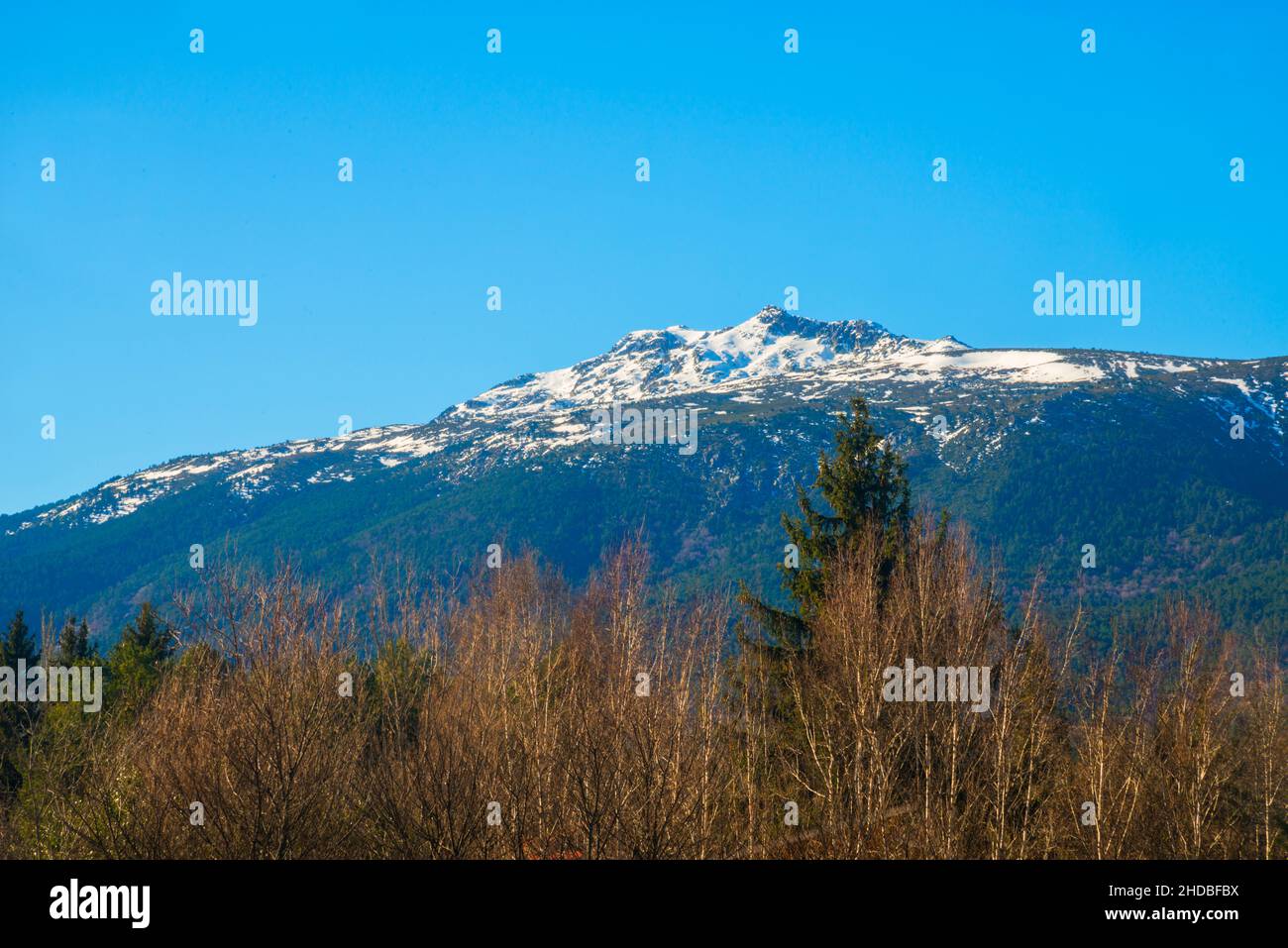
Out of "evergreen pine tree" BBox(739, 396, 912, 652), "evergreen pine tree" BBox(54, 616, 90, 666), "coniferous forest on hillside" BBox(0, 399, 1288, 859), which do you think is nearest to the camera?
"coniferous forest on hillside" BBox(0, 399, 1288, 859)

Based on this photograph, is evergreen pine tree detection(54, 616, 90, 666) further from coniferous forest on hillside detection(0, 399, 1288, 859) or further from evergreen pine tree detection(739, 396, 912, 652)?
evergreen pine tree detection(739, 396, 912, 652)

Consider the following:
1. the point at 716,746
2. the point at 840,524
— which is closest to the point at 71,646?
the point at 840,524

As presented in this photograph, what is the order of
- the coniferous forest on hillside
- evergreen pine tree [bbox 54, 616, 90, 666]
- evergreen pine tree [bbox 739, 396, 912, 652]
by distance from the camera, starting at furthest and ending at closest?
evergreen pine tree [bbox 54, 616, 90, 666]
evergreen pine tree [bbox 739, 396, 912, 652]
the coniferous forest on hillside

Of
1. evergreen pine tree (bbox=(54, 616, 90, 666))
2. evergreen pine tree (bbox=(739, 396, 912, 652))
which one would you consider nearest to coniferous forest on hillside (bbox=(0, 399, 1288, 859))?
evergreen pine tree (bbox=(739, 396, 912, 652))

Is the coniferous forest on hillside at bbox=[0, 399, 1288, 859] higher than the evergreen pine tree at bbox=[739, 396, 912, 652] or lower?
lower

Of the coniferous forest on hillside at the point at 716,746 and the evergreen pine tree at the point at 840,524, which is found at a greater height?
the evergreen pine tree at the point at 840,524

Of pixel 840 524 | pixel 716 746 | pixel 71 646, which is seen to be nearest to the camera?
pixel 716 746

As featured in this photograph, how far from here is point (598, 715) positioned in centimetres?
2500

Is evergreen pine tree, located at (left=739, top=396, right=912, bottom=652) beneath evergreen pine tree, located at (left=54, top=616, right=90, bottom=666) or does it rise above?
above

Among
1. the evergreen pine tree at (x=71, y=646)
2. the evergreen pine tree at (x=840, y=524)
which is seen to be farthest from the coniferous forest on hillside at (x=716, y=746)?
the evergreen pine tree at (x=71, y=646)

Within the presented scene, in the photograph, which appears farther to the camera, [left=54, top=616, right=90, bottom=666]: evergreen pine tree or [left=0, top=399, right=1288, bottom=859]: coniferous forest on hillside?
[left=54, top=616, right=90, bottom=666]: evergreen pine tree

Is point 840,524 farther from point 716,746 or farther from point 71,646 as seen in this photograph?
point 71,646

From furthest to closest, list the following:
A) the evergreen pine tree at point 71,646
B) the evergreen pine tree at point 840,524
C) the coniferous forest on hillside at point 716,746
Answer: the evergreen pine tree at point 71,646, the evergreen pine tree at point 840,524, the coniferous forest on hillside at point 716,746

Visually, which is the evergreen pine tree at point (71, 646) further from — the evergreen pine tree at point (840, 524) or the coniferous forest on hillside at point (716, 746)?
the evergreen pine tree at point (840, 524)
